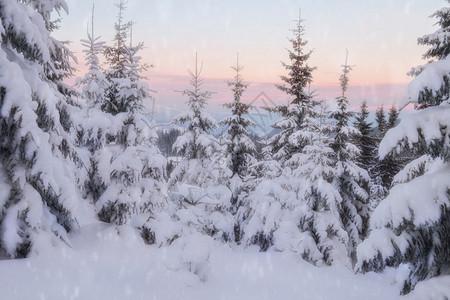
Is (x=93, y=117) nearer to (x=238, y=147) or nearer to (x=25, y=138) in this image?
(x=25, y=138)

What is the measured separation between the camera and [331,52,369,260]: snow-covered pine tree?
18453 mm

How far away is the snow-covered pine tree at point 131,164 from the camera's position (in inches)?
568

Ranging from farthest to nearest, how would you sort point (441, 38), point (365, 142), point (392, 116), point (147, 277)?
point (392, 116), point (365, 142), point (147, 277), point (441, 38)

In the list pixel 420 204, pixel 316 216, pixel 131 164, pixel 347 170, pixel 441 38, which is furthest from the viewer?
pixel 347 170

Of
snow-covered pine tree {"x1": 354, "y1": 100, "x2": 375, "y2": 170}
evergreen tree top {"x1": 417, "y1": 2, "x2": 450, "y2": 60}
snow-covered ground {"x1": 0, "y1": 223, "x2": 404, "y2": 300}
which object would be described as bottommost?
snow-covered ground {"x1": 0, "y1": 223, "x2": 404, "y2": 300}

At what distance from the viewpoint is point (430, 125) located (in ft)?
18.2

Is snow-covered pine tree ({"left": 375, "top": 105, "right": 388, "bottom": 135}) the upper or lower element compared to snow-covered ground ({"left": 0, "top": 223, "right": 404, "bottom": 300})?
upper

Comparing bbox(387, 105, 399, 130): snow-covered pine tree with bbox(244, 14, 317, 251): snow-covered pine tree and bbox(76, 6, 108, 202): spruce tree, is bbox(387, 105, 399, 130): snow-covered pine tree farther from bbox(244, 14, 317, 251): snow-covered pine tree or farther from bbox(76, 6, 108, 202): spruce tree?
bbox(76, 6, 108, 202): spruce tree

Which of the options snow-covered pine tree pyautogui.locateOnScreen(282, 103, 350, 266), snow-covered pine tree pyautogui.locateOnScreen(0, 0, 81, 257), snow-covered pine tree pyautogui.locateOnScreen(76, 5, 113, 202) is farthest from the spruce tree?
snow-covered pine tree pyautogui.locateOnScreen(282, 103, 350, 266)

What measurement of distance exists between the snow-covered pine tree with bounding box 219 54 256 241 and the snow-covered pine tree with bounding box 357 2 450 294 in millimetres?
15071

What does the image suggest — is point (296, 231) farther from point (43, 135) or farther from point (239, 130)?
point (43, 135)

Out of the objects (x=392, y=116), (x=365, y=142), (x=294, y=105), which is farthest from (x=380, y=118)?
(x=294, y=105)

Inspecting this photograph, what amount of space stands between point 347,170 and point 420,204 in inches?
522

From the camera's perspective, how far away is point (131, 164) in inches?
559
